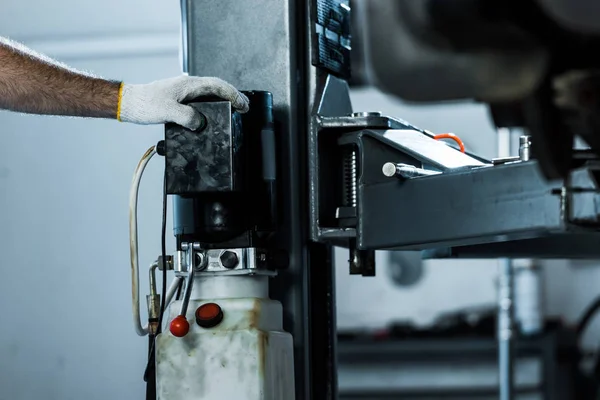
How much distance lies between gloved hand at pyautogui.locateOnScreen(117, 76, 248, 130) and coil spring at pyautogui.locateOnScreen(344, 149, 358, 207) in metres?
0.19

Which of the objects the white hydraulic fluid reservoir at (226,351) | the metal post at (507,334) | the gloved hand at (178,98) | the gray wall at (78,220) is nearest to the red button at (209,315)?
the white hydraulic fluid reservoir at (226,351)

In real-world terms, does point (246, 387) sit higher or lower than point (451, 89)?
lower

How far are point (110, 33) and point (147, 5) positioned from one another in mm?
136

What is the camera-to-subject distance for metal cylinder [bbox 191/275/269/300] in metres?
1.34

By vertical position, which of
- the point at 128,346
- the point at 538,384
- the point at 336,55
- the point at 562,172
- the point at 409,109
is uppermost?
the point at 409,109

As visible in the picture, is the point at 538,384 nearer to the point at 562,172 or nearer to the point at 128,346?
the point at 128,346

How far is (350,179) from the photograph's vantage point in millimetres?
1397

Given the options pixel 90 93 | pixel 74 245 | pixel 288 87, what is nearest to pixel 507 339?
pixel 74 245

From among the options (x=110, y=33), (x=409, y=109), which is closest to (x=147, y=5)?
(x=110, y=33)

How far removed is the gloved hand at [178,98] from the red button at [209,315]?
0.85 feet

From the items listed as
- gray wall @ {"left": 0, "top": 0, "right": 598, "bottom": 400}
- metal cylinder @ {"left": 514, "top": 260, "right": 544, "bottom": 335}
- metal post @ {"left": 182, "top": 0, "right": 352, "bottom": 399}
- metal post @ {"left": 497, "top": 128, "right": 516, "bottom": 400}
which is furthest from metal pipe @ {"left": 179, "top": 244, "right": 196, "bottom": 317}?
metal cylinder @ {"left": 514, "top": 260, "right": 544, "bottom": 335}

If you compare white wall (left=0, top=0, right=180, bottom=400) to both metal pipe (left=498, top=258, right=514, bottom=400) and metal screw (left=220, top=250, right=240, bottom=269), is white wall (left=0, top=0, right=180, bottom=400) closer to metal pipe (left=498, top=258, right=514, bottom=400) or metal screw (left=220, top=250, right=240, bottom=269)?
metal pipe (left=498, top=258, right=514, bottom=400)

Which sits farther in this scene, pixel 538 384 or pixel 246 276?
pixel 538 384

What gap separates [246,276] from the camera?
4.42 feet
